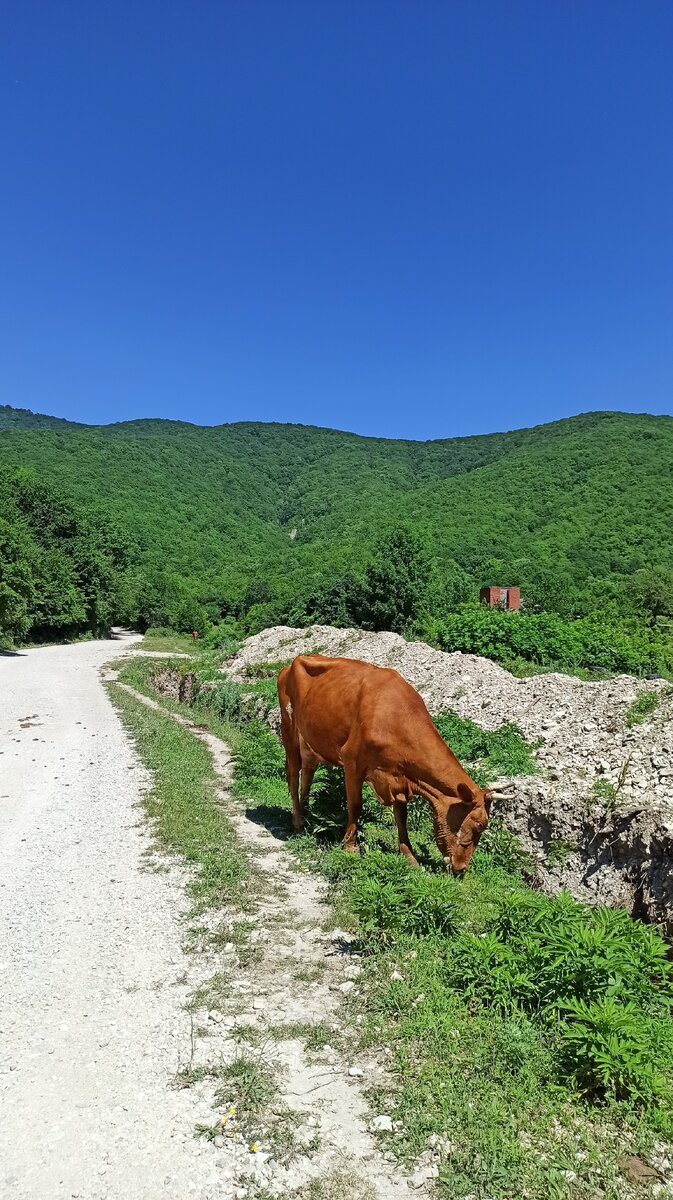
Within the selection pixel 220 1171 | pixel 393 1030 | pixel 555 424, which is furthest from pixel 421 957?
pixel 555 424

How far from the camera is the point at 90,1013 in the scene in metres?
4.83

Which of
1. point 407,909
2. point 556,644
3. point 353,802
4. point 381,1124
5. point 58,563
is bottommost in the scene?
point 381,1124

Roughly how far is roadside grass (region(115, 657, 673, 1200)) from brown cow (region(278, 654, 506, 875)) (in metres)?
0.65

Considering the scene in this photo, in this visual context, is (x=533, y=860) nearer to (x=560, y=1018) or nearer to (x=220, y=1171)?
(x=560, y=1018)

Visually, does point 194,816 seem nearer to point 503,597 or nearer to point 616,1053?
point 616,1053

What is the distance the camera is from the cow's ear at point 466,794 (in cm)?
692

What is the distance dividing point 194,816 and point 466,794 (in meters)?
4.62

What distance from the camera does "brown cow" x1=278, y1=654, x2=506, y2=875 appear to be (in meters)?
7.07

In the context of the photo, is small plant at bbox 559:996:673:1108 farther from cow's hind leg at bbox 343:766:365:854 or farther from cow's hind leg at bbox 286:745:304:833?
cow's hind leg at bbox 286:745:304:833

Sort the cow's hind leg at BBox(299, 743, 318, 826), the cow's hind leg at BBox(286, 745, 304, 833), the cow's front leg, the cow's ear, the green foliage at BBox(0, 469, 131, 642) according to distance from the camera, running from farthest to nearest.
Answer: the green foliage at BBox(0, 469, 131, 642), the cow's hind leg at BBox(286, 745, 304, 833), the cow's hind leg at BBox(299, 743, 318, 826), the cow's front leg, the cow's ear

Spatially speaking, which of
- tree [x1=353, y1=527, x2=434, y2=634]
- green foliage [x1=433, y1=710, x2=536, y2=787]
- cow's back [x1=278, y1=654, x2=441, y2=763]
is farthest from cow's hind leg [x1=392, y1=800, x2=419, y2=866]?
tree [x1=353, y1=527, x2=434, y2=634]

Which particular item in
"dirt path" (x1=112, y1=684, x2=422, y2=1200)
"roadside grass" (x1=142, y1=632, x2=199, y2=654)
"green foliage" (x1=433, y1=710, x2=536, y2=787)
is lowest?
"roadside grass" (x1=142, y1=632, x2=199, y2=654)

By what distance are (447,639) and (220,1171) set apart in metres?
23.2

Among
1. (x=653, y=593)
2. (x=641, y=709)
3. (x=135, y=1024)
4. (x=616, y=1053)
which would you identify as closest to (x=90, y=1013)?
(x=135, y=1024)
